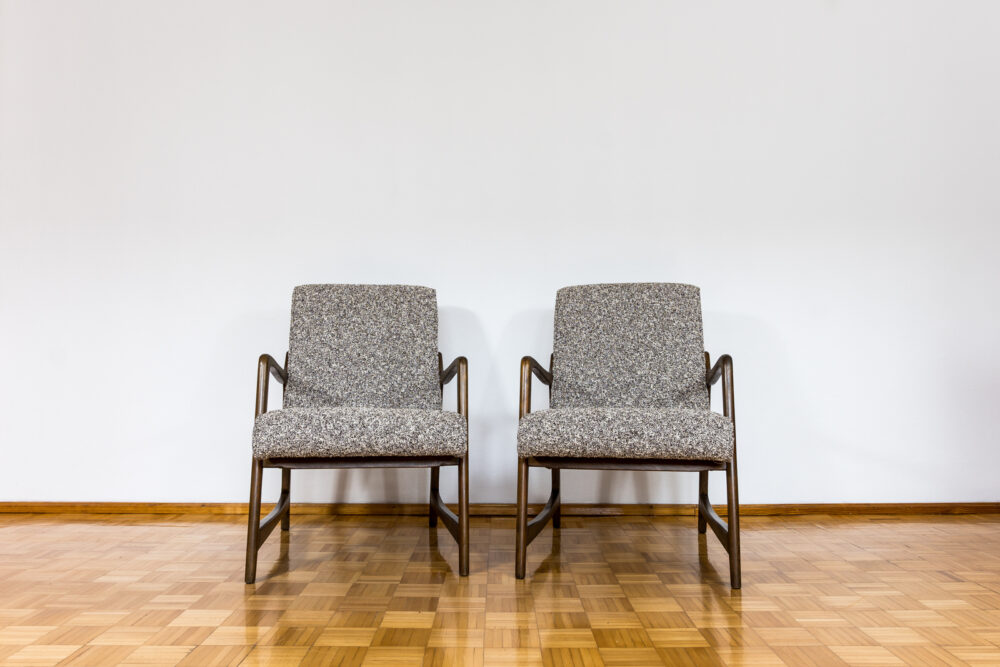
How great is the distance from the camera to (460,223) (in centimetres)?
267

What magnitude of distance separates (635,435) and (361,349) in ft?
3.27

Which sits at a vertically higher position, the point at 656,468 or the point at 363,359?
the point at 363,359

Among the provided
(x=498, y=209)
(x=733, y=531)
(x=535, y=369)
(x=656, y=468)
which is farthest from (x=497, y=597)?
(x=498, y=209)

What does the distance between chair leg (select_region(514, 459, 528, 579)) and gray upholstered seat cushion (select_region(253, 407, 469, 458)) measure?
0.71 ft

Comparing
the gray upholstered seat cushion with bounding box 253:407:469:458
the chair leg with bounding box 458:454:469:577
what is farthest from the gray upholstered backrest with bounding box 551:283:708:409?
the gray upholstered seat cushion with bounding box 253:407:469:458

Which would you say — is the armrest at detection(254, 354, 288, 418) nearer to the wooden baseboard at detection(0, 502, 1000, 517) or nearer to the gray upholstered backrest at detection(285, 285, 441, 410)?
the gray upholstered backrest at detection(285, 285, 441, 410)

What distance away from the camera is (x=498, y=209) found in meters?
2.67

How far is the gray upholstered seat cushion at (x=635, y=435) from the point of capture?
1.66 m

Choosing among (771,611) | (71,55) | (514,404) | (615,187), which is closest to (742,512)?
(514,404)

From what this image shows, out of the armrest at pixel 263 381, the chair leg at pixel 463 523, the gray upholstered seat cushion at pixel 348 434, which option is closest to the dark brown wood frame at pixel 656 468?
the chair leg at pixel 463 523

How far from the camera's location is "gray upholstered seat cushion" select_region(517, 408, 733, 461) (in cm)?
166

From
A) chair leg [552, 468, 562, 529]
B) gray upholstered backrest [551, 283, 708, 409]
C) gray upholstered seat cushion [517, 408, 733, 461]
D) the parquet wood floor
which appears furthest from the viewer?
chair leg [552, 468, 562, 529]

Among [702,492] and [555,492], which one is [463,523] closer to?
[555,492]

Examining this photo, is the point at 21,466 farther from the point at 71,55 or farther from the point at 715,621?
the point at 715,621
